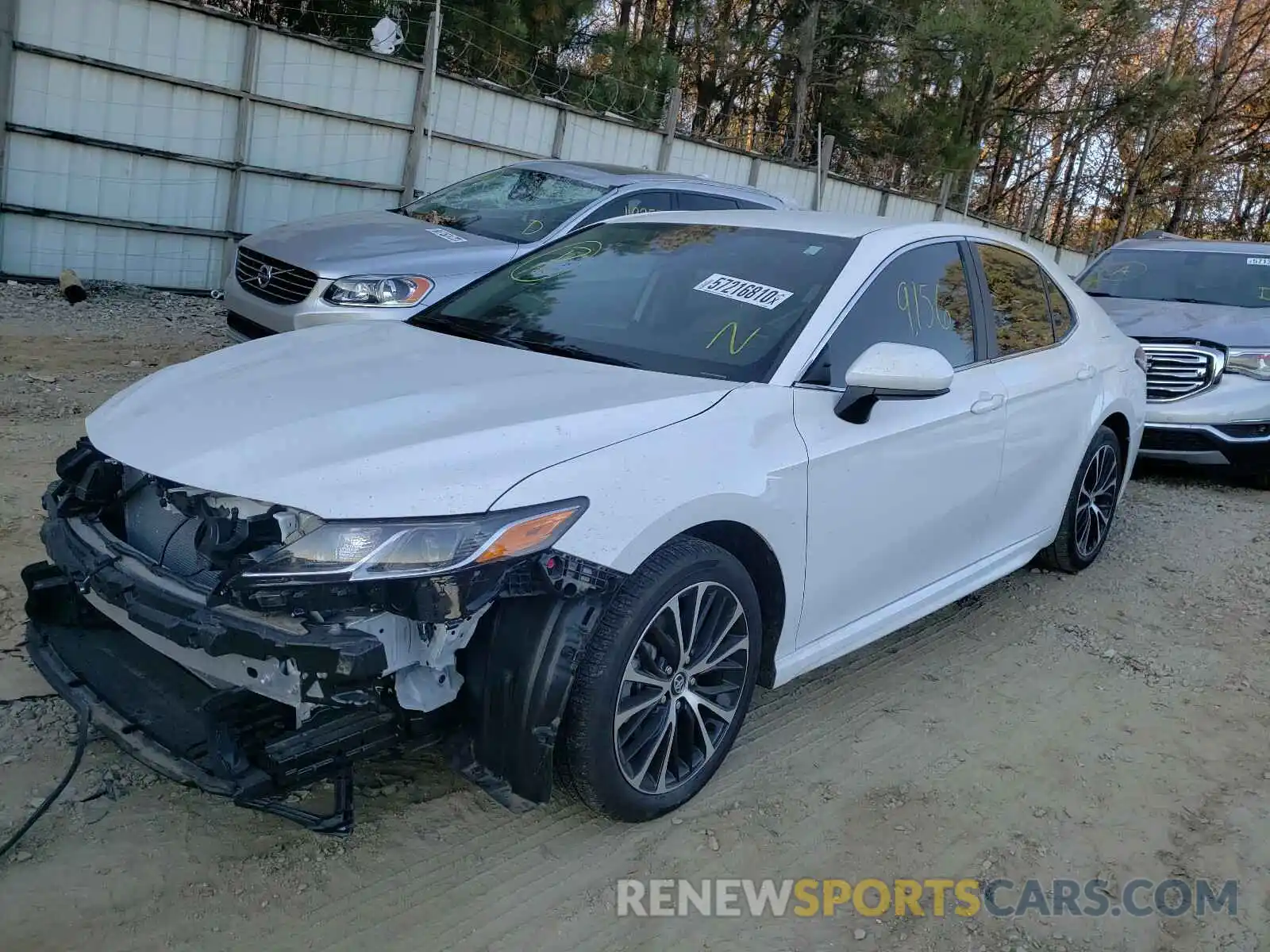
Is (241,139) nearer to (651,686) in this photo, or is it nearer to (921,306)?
(921,306)

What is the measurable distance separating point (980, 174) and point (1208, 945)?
26653 mm

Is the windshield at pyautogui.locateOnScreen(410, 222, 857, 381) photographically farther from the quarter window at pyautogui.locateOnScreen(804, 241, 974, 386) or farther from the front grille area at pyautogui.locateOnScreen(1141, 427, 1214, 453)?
the front grille area at pyautogui.locateOnScreen(1141, 427, 1214, 453)

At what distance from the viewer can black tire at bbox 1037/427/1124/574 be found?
16.4 ft

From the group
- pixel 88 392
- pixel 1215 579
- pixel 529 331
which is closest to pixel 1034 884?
pixel 529 331

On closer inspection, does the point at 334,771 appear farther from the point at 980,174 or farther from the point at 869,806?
the point at 980,174

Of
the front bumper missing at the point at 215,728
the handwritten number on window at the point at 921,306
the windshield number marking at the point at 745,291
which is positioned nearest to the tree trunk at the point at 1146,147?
the handwritten number on window at the point at 921,306

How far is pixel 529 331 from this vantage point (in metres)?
3.57

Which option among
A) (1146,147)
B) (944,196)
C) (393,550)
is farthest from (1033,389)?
(1146,147)

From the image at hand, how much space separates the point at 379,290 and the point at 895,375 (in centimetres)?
426

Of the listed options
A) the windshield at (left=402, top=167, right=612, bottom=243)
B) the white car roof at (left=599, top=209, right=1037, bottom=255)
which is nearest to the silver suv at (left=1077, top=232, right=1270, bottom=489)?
the white car roof at (left=599, top=209, right=1037, bottom=255)

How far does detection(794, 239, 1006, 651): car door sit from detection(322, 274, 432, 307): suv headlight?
142 inches

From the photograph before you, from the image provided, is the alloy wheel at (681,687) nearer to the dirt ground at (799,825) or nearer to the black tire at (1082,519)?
the dirt ground at (799,825)

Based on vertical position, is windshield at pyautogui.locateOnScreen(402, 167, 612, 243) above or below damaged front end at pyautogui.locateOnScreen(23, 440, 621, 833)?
above

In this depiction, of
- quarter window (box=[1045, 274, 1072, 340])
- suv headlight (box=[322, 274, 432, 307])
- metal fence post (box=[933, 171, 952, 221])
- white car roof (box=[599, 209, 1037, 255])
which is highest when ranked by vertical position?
metal fence post (box=[933, 171, 952, 221])
